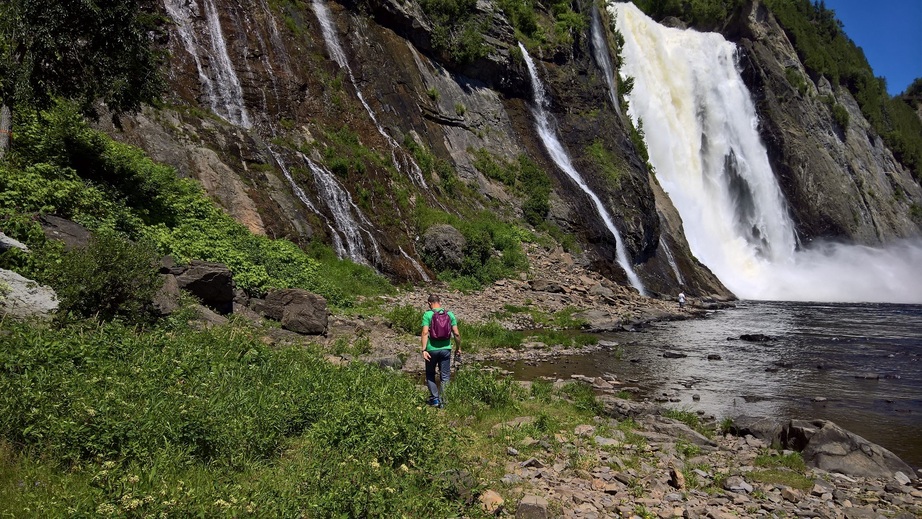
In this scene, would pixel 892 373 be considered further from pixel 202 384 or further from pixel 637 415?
pixel 202 384

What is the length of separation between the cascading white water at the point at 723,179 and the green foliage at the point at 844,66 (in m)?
22.2

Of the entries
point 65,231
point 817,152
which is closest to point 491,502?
point 65,231

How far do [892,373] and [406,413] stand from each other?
49.1ft

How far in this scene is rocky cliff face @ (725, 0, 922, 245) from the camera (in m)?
57.9

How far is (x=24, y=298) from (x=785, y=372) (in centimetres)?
1610

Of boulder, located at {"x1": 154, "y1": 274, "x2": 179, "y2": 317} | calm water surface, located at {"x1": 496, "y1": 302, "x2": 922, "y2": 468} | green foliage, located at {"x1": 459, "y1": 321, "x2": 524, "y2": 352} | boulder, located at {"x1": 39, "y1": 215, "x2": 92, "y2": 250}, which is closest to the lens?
boulder, located at {"x1": 154, "y1": 274, "x2": 179, "y2": 317}

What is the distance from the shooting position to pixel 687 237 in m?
44.9

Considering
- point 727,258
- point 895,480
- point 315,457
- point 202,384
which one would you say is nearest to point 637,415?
point 895,480

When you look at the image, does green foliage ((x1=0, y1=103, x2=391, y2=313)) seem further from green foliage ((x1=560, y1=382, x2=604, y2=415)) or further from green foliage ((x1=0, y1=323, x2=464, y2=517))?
green foliage ((x1=560, y1=382, x2=604, y2=415))

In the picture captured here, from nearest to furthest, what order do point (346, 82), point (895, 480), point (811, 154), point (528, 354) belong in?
point (895, 480) < point (528, 354) < point (346, 82) < point (811, 154)

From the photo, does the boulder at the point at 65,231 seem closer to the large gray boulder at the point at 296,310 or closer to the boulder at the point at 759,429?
the large gray boulder at the point at 296,310

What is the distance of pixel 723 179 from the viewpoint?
50.7 metres

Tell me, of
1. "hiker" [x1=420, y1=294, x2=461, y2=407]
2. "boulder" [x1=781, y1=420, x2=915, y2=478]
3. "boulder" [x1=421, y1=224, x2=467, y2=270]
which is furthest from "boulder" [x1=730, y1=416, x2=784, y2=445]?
"boulder" [x1=421, y1=224, x2=467, y2=270]

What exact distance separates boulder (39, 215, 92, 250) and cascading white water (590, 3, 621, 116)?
126ft
